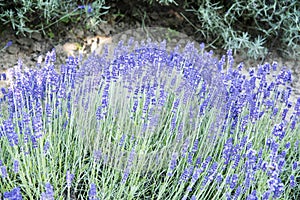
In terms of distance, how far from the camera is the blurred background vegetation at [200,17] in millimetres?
4312

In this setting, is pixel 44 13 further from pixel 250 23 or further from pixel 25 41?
pixel 250 23

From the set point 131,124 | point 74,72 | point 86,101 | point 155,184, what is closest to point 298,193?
point 155,184

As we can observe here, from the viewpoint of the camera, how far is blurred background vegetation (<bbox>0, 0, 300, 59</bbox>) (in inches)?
170

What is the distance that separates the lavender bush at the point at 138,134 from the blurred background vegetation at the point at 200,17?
1.39m

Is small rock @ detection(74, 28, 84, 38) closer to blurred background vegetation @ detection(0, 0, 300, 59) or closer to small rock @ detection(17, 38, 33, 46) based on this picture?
blurred background vegetation @ detection(0, 0, 300, 59)

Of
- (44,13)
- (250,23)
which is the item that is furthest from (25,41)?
Answer: (250,23)

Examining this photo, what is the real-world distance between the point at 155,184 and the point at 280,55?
9.58 feet

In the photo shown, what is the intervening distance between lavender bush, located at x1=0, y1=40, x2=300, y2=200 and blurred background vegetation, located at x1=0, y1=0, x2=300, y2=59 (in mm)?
1394

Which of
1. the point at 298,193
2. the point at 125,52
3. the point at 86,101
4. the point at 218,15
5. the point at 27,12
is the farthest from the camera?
the point at 218,15

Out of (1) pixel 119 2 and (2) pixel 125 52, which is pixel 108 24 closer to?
(1) pixel 119 2

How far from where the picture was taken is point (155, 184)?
2.60 meters

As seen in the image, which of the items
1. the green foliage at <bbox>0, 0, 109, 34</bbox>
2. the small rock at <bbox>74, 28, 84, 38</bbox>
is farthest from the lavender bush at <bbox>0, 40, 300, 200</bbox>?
the small rock at <bbox>74, 28, 84, 38</bbox>

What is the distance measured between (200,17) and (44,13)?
1.60 m

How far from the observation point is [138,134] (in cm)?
258
